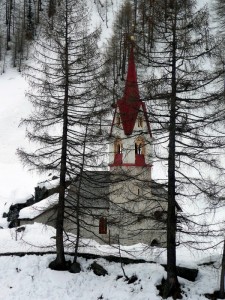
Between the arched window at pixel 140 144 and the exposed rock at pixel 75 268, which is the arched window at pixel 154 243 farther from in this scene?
the exposed rock at pixel 75 268

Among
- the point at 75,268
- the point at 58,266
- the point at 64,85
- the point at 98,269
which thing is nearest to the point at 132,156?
the point at 64,85

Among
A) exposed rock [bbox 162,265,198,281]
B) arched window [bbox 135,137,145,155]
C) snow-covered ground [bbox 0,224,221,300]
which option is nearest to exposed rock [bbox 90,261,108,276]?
snow-covered ground [bbox 0,224,221,300]

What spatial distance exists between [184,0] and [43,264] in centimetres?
1019

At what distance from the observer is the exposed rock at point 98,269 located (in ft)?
46.5

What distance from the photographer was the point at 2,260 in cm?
1550

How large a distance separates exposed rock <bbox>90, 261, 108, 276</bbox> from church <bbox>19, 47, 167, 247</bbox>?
1.17m

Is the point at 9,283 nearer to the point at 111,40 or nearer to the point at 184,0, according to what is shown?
the point at 184,0

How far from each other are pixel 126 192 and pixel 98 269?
9.64 feet

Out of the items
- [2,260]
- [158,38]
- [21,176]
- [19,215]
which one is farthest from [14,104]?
[158,38]

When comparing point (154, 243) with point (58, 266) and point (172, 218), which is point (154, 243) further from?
point (172, 218)

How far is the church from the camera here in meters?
12.8

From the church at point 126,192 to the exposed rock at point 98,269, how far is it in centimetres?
117

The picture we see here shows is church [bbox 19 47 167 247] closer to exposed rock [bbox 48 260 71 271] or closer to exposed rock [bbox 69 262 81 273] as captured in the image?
exposed rock [bbox 69 262 81 273]

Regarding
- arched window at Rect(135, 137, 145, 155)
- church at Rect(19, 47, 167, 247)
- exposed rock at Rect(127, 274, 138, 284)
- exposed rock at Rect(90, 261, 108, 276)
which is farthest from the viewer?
exposed rock at Rect(90, 261, 108, 276)
